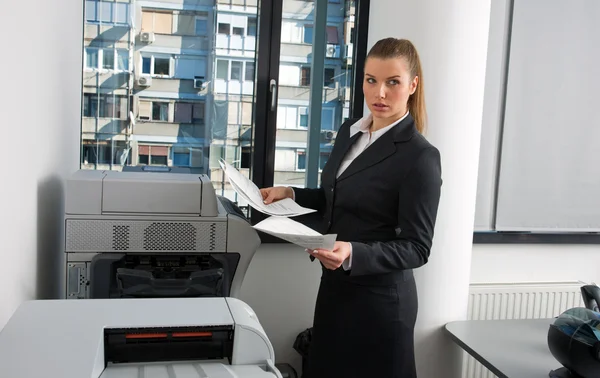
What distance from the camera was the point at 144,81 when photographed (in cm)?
247

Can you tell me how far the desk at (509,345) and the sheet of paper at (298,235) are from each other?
0.77m

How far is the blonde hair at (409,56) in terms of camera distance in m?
1.61

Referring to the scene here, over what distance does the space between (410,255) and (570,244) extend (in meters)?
1.76

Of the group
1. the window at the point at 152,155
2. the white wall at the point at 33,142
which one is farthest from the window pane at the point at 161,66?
the white wall at the point at 33,142

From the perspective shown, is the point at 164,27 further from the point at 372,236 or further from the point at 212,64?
the point at 372,236

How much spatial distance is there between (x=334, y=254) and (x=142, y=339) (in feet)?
1.77

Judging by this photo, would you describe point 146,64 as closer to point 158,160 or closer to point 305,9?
point 158,160

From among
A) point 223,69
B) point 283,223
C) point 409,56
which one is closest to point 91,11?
point 223,69

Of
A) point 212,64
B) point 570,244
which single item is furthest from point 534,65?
point 212,64

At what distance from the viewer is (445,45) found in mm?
2123

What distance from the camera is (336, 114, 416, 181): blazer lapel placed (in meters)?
1.60

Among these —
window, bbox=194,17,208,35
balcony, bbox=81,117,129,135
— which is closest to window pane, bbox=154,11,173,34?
window, bbox=194,17,208,35

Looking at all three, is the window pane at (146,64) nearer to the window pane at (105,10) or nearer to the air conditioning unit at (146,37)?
the air conditioning unit at (146,37)

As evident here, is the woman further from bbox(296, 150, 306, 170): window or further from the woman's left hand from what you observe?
bbox(296, 150, 306, 170): window
